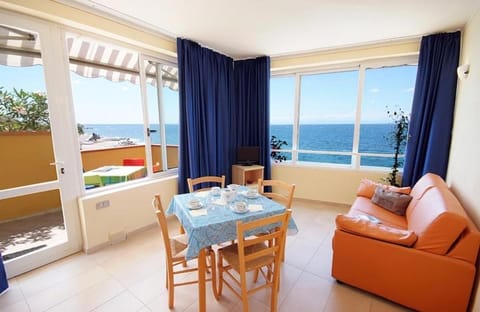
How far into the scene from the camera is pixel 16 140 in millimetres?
2127

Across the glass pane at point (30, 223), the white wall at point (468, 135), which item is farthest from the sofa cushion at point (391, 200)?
the glass pane at point (30, 223)

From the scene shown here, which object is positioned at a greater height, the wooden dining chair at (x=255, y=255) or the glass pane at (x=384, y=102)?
the glass pane at (x=384, y=102)

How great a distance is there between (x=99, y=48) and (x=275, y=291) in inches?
138

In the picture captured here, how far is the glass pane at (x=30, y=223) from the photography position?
2109mm

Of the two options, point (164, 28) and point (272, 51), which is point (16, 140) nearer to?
point (164, 28)

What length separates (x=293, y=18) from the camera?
2.43 meters

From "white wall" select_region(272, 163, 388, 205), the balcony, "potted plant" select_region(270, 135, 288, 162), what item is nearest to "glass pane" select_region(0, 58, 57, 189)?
the balcony

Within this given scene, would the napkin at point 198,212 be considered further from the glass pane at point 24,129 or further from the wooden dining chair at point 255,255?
the glass pane at point 24,129

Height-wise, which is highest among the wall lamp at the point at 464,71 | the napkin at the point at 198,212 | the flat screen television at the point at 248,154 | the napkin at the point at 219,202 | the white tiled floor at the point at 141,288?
the wall lamp at the point at 464,71

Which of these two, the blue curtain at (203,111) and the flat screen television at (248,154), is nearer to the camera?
the blue curtain at (203,111)

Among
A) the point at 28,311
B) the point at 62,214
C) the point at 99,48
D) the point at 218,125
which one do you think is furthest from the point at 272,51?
the point at 28,311

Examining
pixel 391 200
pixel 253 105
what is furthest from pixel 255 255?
pixel 253 105

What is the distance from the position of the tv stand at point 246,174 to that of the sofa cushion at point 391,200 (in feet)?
6.18

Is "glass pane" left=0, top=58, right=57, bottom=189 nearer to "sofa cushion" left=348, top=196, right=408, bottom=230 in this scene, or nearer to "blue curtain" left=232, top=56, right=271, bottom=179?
"blue curtain" left=232, top=56, right=271, bottom=179
